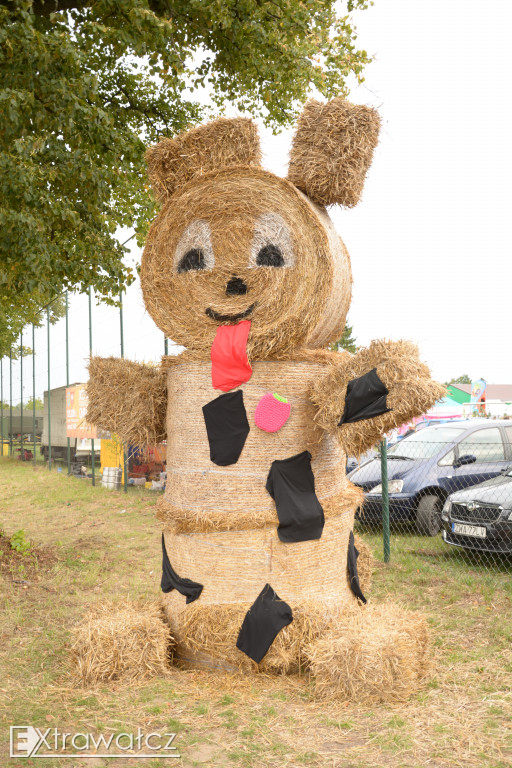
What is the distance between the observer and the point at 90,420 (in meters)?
4.49

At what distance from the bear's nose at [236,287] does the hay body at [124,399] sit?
936mm

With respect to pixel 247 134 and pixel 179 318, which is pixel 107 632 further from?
pixel 247 134

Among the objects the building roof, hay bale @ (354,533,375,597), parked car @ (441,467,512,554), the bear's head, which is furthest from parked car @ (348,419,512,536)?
the building roof

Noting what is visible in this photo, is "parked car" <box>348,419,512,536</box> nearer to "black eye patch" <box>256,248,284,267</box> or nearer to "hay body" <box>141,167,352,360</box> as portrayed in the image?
"hay body" <box>141,167,352,360</box>

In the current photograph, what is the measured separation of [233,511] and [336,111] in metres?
2.60

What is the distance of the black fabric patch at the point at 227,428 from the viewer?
12.7 ft

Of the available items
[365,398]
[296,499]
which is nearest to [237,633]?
[296,499]

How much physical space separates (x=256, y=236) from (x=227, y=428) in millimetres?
1233

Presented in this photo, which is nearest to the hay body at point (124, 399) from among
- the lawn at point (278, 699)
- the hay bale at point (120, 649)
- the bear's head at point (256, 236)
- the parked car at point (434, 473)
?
the bear's head at point (256, 236)

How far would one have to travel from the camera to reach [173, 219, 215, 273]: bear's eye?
402 cm

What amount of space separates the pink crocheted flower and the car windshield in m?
5.75

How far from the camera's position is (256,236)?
392cm

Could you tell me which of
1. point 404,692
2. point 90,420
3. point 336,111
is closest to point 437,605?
point 404,692

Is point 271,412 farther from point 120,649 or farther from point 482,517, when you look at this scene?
point 482,517
